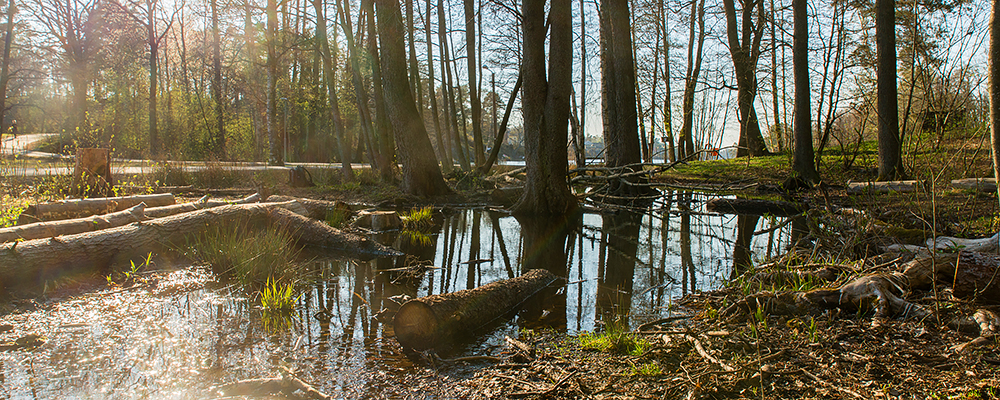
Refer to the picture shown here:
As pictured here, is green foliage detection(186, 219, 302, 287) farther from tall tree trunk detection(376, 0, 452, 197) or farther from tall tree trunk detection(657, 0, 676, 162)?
tall tree trunk detection(657, 0, 676, 162)

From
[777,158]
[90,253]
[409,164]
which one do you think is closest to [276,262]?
[90,253]

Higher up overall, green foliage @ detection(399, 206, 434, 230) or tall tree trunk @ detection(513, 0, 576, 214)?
tall tree trunk @ detection(513, 0, 576, 214)

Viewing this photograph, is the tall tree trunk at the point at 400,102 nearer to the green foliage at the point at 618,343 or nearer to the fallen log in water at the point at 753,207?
the fallen log in water at the point at 753,207

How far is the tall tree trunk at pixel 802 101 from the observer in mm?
11648

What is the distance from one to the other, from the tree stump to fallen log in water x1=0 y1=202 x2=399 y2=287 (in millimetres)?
3713

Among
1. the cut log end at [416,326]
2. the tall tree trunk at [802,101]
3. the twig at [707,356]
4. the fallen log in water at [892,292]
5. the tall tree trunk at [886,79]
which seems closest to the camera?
the twig at [707,356]

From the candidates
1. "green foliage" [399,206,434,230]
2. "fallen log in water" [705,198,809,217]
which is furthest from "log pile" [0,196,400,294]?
"fallen log in water" [705,198,809,217]

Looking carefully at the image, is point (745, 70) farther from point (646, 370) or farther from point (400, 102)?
point (646, 370)

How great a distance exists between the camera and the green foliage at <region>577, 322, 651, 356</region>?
296 cm

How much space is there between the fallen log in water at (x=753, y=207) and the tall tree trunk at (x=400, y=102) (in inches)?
248

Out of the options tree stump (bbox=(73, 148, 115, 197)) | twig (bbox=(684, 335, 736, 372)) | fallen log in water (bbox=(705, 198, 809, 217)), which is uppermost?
tree stump (bbox=(73, 148, 115, 197))

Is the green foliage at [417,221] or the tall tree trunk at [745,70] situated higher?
the tall tree trunk at [745,70]

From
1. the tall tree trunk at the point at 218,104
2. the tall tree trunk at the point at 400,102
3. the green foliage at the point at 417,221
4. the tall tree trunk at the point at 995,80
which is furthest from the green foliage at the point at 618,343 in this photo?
the tall tree trunk at the point at 218,104

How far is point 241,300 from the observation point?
412 cm
